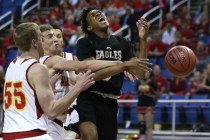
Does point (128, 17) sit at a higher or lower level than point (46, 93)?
higher

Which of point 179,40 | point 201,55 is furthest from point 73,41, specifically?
point 201,55

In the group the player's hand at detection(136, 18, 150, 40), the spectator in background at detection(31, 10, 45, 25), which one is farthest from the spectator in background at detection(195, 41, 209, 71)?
the player's hand at detection(136, 18, 150, 40)

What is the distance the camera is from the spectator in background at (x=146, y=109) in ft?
46.3

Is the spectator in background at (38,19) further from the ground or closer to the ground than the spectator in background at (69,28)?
further from the ground

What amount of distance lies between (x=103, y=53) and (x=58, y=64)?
0.58 m

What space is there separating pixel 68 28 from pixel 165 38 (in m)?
3.53

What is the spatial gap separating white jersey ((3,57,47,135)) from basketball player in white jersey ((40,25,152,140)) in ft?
4.18

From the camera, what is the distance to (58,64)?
7.20 metres

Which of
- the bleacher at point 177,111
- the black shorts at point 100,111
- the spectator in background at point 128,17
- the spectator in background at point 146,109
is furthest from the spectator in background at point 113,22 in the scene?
the black shorts at point 100,111

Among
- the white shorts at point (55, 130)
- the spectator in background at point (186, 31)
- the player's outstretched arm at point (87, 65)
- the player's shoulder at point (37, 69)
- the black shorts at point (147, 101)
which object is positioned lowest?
the white shorts at point (55, 130)

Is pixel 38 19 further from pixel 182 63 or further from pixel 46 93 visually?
pixel 46 93

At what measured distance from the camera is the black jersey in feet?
24.3

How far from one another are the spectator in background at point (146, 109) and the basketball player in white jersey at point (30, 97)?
8693 mm

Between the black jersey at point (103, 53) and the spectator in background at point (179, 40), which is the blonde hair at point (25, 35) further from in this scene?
the spectator in background at point (179, 40)
